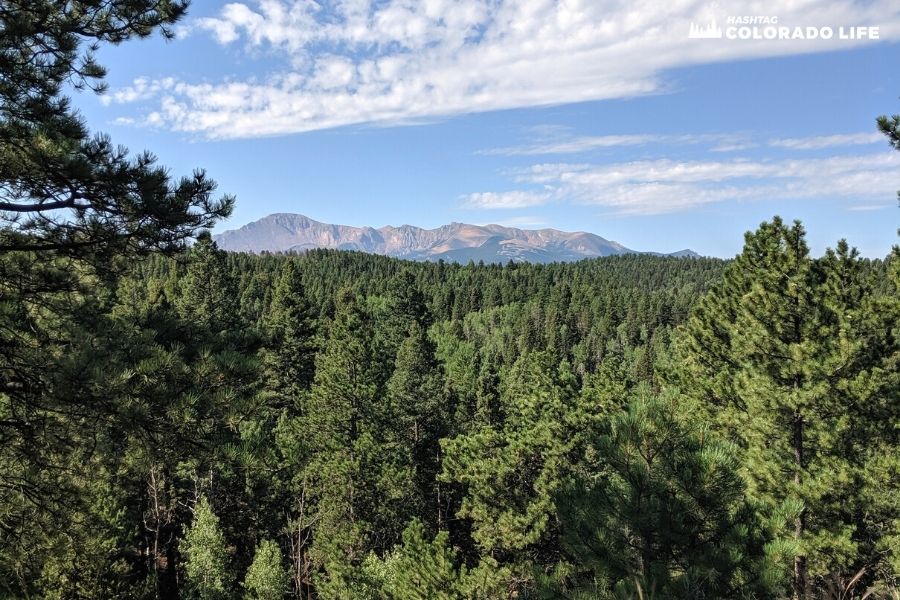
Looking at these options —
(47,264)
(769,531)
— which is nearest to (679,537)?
(769,531)

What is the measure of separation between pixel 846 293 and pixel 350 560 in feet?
54.6

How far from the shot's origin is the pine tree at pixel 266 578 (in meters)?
16.3

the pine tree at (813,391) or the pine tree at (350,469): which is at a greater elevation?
the pine tree at (813,391)

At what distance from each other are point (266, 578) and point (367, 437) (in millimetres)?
5416

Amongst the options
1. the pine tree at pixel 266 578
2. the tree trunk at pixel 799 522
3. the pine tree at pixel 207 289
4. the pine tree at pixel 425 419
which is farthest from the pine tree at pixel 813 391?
the pine tree at pixel 207 289

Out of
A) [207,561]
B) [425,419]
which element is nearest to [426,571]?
[207,561]

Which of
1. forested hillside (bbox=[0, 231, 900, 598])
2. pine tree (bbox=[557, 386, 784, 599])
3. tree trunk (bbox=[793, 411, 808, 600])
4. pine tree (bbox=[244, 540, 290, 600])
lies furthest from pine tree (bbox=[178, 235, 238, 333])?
pine tree (bbox=[557, 386, 784, 599])

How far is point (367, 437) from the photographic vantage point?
19422 mm

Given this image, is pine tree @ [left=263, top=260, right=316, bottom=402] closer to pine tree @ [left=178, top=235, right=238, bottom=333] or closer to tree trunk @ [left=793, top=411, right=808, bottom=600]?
pine tree @ [left=178, top=235, right=238, bottom=333]

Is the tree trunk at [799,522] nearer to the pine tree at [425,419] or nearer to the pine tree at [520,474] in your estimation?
the pine tree at [520,474]

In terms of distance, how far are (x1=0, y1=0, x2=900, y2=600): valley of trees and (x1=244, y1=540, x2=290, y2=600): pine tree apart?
11 centimetres

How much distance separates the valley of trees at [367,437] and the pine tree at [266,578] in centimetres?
11

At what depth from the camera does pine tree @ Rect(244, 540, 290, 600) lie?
53.6ft

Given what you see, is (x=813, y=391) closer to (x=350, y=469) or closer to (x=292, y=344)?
(x=350, y=469)
